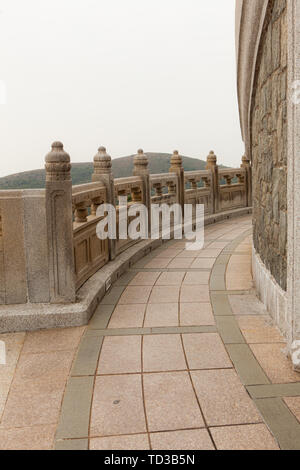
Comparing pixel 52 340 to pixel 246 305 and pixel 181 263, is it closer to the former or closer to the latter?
pixel 246 305

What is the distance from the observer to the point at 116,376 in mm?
3697

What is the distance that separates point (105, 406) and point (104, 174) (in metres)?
4.31

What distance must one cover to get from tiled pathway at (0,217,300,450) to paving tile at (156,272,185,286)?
0.65 metres

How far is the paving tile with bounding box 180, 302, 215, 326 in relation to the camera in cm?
487

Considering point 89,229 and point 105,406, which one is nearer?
point 105,406

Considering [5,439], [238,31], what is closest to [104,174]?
[238,31]

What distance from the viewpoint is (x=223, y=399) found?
3273 millimetres

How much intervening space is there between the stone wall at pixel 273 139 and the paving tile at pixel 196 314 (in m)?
0.84

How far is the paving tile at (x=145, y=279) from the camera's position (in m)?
6.58

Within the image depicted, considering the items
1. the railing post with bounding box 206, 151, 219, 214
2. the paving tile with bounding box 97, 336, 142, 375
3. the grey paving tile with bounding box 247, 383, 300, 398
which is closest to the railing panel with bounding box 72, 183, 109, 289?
the paving tile with bounding box 97, 336, 142, 375

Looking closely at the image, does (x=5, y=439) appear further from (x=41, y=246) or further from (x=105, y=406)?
(x=41, y=246)

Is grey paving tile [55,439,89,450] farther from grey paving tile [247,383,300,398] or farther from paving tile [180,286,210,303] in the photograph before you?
paving tile [180,286,210,303]

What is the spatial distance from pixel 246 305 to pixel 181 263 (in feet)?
8.36

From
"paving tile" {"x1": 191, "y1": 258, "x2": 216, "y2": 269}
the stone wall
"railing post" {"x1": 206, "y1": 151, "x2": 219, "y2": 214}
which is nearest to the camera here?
the stone wall
